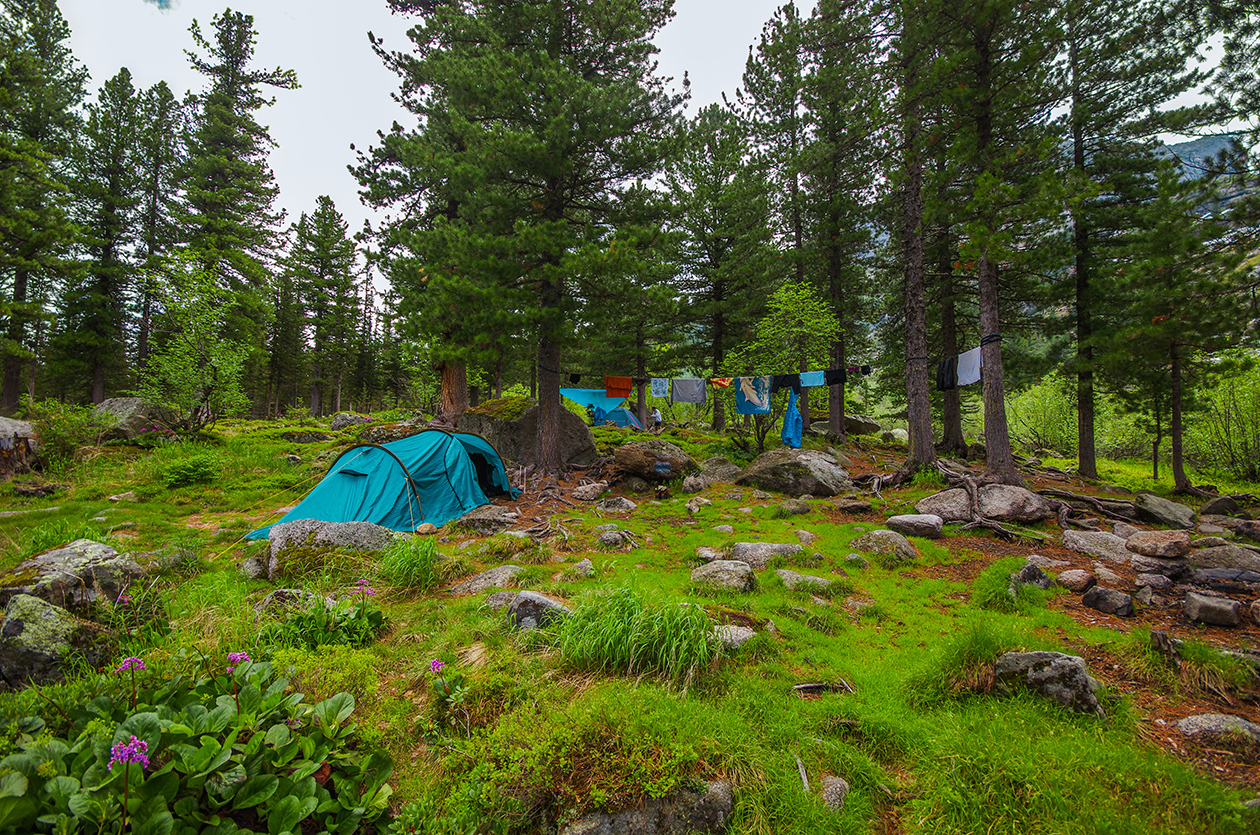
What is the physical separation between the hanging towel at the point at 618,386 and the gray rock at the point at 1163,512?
12008 millimetres

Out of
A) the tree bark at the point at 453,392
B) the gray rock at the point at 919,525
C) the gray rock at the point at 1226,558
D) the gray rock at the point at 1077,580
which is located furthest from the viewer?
the tree bark at the point at 453,392

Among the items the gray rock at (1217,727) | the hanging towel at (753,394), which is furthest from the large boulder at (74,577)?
the hanging towel at (753,394)

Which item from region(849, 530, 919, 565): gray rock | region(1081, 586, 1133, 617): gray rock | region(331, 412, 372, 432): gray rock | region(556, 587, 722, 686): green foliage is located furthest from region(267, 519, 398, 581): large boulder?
region(331, 412, 372, 432): gray rock

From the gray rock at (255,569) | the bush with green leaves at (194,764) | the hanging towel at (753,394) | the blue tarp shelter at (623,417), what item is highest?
the hanging towel at (753,394)

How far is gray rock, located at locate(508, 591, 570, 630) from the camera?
3.87m

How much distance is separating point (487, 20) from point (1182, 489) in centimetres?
1975

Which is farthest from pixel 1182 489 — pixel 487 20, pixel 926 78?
pixel 487 20

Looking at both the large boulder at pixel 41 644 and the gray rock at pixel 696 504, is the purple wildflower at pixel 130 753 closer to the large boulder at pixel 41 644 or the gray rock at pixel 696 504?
the large boulder at pixel 41 644

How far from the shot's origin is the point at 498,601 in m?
4.49

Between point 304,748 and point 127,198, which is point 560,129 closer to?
point 304,748

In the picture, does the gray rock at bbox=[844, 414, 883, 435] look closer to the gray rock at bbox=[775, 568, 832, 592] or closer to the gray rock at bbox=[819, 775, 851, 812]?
the gray rock at bbox=[775, 568, 832, 592]

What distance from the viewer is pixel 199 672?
2816 millimetres

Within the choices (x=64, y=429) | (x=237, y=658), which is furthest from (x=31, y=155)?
(x=237, y=658)

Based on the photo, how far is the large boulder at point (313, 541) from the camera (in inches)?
201
